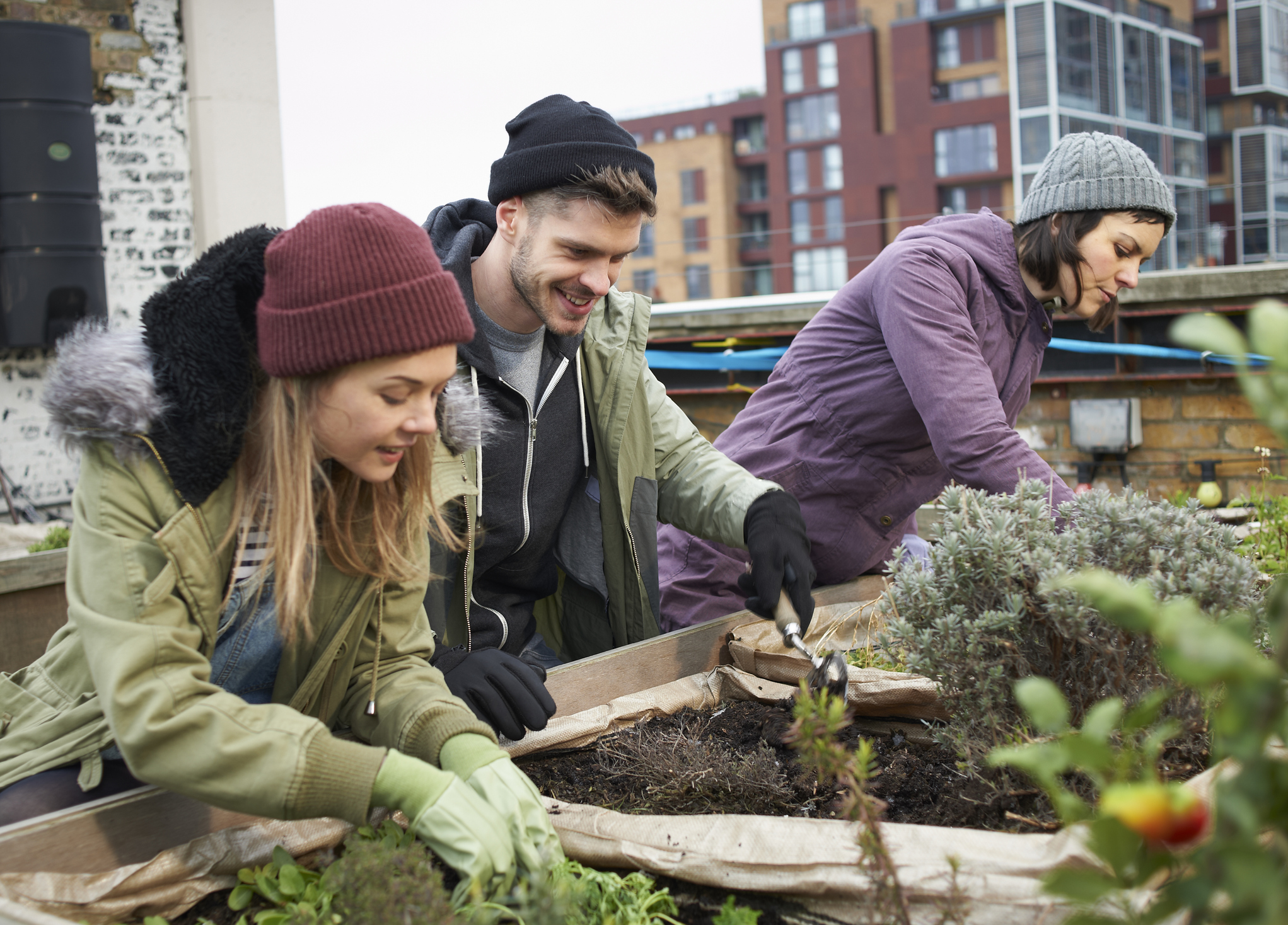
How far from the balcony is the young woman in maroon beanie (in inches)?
1877

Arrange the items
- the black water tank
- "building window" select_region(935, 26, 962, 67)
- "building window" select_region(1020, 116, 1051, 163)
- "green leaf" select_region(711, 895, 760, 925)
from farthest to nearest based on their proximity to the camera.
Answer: "building window" select_region(935, 26, 962, 67), "building window" select_region(1020, 116, 1051, 163), the black water tank, "green leaf" select_region(711, 895, 760, 925)

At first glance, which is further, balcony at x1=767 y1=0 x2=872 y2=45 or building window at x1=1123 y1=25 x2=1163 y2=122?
balcony at x1=767 y1=0 x2=872 y2=45

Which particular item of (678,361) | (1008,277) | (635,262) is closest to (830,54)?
(635,262)

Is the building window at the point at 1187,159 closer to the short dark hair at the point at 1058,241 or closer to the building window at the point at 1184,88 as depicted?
the building window at the point at 1184,88

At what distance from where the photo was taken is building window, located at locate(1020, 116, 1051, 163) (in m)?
32.4

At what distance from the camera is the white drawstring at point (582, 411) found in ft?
A: 7.54

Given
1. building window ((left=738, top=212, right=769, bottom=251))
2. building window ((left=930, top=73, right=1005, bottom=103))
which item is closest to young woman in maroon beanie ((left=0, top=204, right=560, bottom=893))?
building window ((left=930, top=73, right=1005, bottom=103))

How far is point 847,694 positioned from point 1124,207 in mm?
1309

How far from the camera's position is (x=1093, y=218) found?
91.4 inches

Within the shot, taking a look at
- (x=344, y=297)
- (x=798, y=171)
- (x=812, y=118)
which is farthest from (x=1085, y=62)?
(x=344, y=297)

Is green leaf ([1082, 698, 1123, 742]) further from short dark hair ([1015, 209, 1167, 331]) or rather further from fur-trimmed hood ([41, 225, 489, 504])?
short dark hair ([1015, 209, 1167, 331])

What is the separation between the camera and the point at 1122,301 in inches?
206

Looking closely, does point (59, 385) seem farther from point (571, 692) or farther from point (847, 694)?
point (847, 694)

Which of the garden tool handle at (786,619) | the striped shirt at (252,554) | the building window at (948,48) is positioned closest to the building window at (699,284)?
the building window at (948,48)
